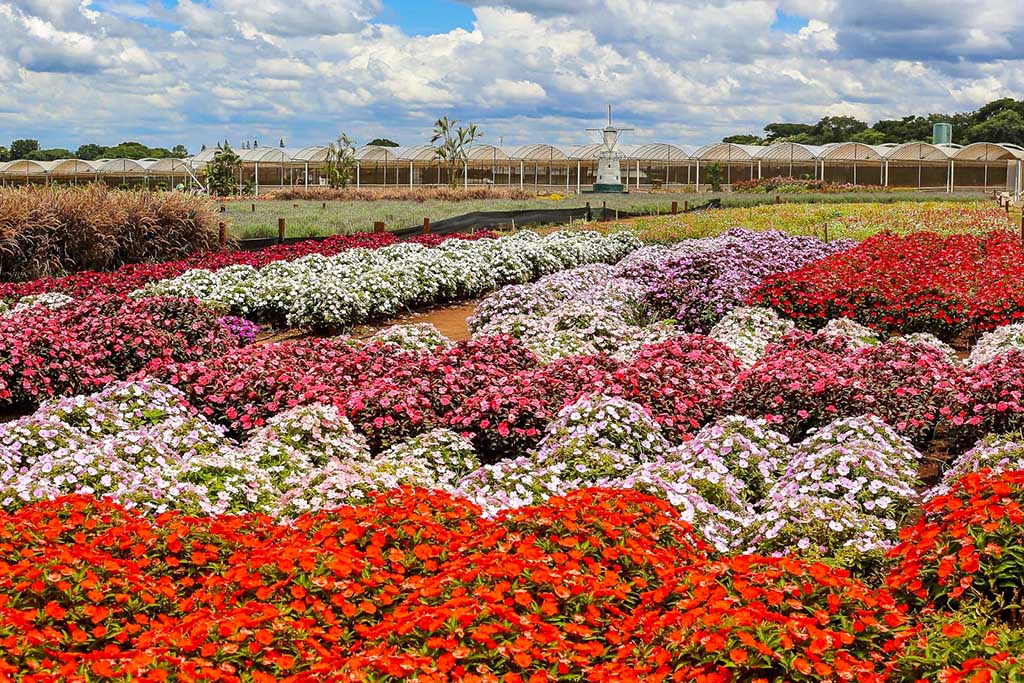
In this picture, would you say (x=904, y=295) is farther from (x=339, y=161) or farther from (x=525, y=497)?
(x=339, y=161)

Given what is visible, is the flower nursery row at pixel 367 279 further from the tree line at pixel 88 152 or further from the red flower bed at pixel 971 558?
the tree line at pixel 88 152

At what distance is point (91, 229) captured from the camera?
49.6ft

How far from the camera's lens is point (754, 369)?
723 centimetres

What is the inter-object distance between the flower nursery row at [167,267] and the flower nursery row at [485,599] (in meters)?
8.45

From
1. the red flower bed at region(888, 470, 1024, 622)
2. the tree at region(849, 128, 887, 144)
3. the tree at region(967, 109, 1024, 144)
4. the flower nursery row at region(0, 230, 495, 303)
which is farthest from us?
the tree at region(849, 128, 887, 144)

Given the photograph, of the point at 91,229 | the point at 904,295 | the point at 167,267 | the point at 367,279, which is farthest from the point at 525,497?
the point at 91,229

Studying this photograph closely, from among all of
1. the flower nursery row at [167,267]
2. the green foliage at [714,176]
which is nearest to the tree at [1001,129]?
the green foliage at [714,176]

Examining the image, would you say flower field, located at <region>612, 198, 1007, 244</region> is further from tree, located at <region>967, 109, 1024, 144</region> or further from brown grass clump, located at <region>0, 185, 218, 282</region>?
tree, located at <region>967, 109, 1024, 144</region>

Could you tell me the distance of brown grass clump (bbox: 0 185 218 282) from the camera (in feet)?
47.4

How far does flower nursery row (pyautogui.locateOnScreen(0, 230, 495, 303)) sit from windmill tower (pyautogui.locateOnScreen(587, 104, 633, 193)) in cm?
4478

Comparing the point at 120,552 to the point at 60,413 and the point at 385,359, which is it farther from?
the point at 385,359

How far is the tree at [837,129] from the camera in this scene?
320ft

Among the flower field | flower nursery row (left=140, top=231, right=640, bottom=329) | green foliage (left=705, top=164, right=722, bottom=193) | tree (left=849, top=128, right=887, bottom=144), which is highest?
tree (left=849, top=128, right=887, bottom=144)

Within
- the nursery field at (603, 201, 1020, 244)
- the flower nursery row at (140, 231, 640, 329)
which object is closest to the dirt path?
the flower nursery row at (140, 231, 640, 329)
